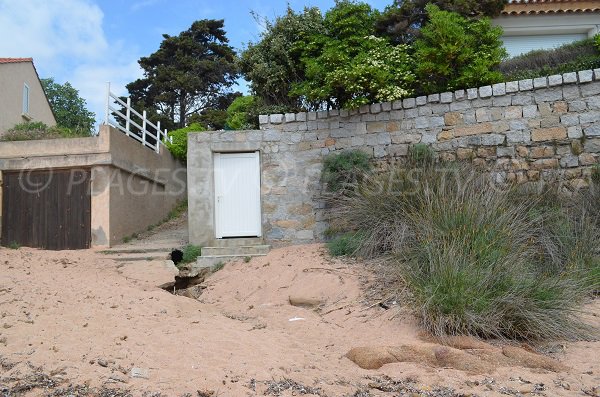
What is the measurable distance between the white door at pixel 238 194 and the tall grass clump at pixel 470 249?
1.50m

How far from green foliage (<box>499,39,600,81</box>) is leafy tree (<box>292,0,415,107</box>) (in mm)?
1977

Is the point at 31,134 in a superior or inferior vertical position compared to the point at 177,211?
superior

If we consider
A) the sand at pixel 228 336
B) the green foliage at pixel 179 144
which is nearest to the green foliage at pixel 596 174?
the sand at pixel 228 336

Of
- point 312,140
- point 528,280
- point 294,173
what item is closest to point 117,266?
point 294,173

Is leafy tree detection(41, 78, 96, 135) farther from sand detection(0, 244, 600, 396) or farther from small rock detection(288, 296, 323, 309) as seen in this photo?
small rock detection(288, 296, 323, 309)

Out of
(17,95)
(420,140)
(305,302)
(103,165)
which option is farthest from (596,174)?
(17,95)

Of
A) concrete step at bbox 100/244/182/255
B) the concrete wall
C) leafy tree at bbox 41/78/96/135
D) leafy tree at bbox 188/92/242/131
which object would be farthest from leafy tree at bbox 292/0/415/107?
leafy tree at bbox 41/78/96/135

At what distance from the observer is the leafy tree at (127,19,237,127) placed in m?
24.1

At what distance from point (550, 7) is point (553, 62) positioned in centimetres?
369

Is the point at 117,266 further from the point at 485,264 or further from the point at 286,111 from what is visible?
the point at 485,264

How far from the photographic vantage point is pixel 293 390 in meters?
3.48

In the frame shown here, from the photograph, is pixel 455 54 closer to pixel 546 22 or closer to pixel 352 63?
pixel 352 63

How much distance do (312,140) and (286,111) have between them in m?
0.91

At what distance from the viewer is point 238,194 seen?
885 centimetres
